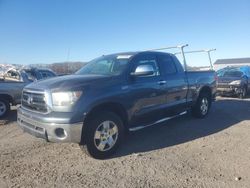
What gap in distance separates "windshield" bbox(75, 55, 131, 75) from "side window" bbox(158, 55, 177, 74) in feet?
3.59

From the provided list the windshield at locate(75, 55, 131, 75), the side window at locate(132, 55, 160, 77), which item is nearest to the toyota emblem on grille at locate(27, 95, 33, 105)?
the windshield at locate(75, 55, 131, 75)

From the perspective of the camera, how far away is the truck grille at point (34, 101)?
4661 mm

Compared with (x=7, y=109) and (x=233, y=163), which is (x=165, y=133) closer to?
(x=233, y=163)

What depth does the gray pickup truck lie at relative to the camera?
14.7 ft

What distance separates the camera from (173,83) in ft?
21.7

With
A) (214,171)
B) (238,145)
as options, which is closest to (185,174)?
(214,171)

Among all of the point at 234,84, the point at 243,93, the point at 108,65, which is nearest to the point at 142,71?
the point at 108,65

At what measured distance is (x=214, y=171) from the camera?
14.3 ft

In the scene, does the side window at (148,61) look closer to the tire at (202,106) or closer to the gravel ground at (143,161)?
the gravel ground at (143,161)

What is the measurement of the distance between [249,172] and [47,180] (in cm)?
311

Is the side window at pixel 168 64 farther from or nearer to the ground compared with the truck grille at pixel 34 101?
farther from the ground

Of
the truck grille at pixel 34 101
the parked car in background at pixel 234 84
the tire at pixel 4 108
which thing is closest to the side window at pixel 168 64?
the truck grille at pixel 34 101

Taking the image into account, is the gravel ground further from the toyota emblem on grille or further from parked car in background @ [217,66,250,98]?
parked car in background @ [217,66,250,98]

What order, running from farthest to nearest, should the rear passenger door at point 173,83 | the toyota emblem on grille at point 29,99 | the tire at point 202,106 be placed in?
1. the tire at point 202,106
2. the rear passenger door at point 173,83
3. the toyota emblem on grille at point 29,99
